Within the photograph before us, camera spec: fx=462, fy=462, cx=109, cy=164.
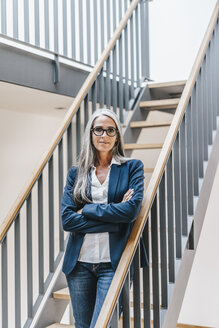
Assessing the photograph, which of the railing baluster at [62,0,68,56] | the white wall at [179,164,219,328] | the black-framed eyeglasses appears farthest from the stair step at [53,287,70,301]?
the white wall at [179,164,219,328]

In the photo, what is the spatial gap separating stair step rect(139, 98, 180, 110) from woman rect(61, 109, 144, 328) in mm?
2021

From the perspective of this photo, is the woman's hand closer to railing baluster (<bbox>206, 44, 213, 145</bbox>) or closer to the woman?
the woman

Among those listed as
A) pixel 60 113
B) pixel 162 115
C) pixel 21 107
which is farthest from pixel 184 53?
pixel 21 107

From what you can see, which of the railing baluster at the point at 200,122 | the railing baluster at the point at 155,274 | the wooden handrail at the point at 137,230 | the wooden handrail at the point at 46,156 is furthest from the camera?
the railing baluster at the point at 200,122

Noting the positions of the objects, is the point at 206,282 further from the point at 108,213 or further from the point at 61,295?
the point at 108,213

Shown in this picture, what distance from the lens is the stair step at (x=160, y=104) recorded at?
4.22m

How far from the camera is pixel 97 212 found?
207 cm

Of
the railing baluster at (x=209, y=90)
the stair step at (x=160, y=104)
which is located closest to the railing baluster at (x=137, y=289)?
the railing baluster at (x=209, y=90)

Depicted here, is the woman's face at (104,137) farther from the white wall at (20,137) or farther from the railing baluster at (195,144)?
the white wall at (20,137)

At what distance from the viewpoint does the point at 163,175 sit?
→ 101 inches

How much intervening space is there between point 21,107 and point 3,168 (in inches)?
30.1

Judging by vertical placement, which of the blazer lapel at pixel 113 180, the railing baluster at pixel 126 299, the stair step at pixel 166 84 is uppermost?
the stair step at pixel 166 84

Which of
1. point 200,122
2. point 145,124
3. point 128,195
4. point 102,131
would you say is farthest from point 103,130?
point 145,124

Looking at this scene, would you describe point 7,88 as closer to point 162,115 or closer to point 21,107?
point 21,107
